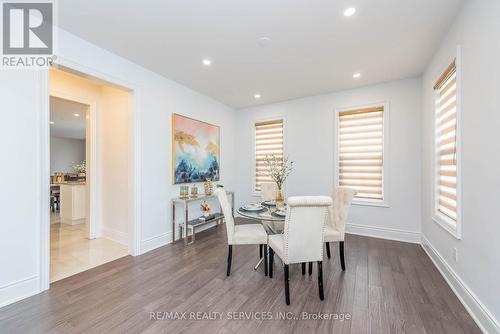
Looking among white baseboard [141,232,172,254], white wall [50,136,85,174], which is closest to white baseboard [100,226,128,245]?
white baseboard [141,232,172,254]

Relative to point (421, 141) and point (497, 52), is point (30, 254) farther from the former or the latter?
point (421, 141)

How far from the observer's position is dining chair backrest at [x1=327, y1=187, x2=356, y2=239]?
2.55 m

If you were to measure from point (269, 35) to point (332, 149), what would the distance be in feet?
8.12

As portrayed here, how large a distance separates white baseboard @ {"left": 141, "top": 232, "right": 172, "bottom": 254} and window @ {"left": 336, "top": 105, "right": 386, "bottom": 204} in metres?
3.21

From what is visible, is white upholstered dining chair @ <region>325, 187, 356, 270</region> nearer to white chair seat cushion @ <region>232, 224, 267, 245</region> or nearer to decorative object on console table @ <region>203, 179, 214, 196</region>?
white chair seat cushion @ <region>232, 224, 267, 245</region>

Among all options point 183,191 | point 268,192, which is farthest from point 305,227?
point 183,191

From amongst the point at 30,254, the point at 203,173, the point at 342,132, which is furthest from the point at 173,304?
the point at 342,132

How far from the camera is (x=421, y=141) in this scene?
3.35 metres

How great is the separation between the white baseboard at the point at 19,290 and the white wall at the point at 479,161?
12.7 feet

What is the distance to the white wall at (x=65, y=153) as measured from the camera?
8.88 metres

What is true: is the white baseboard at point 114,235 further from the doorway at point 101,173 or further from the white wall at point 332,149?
the white wall at point 332,149

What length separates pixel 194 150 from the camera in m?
3.96

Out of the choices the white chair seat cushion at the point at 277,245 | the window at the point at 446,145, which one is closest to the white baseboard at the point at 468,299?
the window at the point at 446,145

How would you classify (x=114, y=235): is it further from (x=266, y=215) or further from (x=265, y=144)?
(x=265, y=144)
